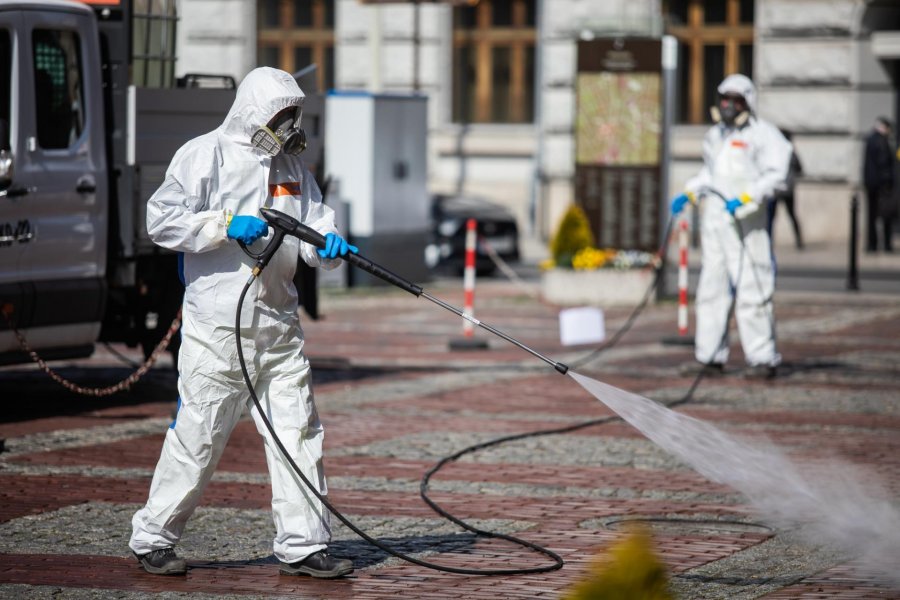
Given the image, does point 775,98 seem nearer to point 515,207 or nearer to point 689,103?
point 689,103

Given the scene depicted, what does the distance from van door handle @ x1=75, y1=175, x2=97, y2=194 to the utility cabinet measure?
414 inches

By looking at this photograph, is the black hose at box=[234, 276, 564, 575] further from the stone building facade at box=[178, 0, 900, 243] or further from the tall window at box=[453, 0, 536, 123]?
the tall window at box=[453, 0, 536, 123]

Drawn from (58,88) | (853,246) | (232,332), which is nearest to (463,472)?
(232,332)

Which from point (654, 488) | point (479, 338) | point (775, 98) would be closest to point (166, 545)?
point (654, 488)

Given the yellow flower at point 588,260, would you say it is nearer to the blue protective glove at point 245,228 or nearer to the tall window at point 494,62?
the tall window at point 494,62

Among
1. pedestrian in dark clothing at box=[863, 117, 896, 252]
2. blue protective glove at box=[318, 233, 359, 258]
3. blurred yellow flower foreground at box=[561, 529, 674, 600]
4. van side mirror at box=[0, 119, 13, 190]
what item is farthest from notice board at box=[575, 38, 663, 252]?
blurred yellow flower foreground at box=[561, 529, 674, 600]

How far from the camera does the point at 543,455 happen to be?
973 cm

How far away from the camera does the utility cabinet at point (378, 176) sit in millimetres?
21547

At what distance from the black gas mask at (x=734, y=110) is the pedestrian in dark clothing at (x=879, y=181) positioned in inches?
495

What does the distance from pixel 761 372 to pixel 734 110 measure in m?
2.02

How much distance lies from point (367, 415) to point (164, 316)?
155 cm

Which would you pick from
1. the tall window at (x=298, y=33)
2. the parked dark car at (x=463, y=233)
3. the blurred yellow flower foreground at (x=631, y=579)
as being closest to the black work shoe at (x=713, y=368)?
the parked dark car at (x=463, y=233)

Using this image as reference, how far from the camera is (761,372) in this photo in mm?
13219

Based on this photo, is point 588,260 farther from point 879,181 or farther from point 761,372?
point 879,181
